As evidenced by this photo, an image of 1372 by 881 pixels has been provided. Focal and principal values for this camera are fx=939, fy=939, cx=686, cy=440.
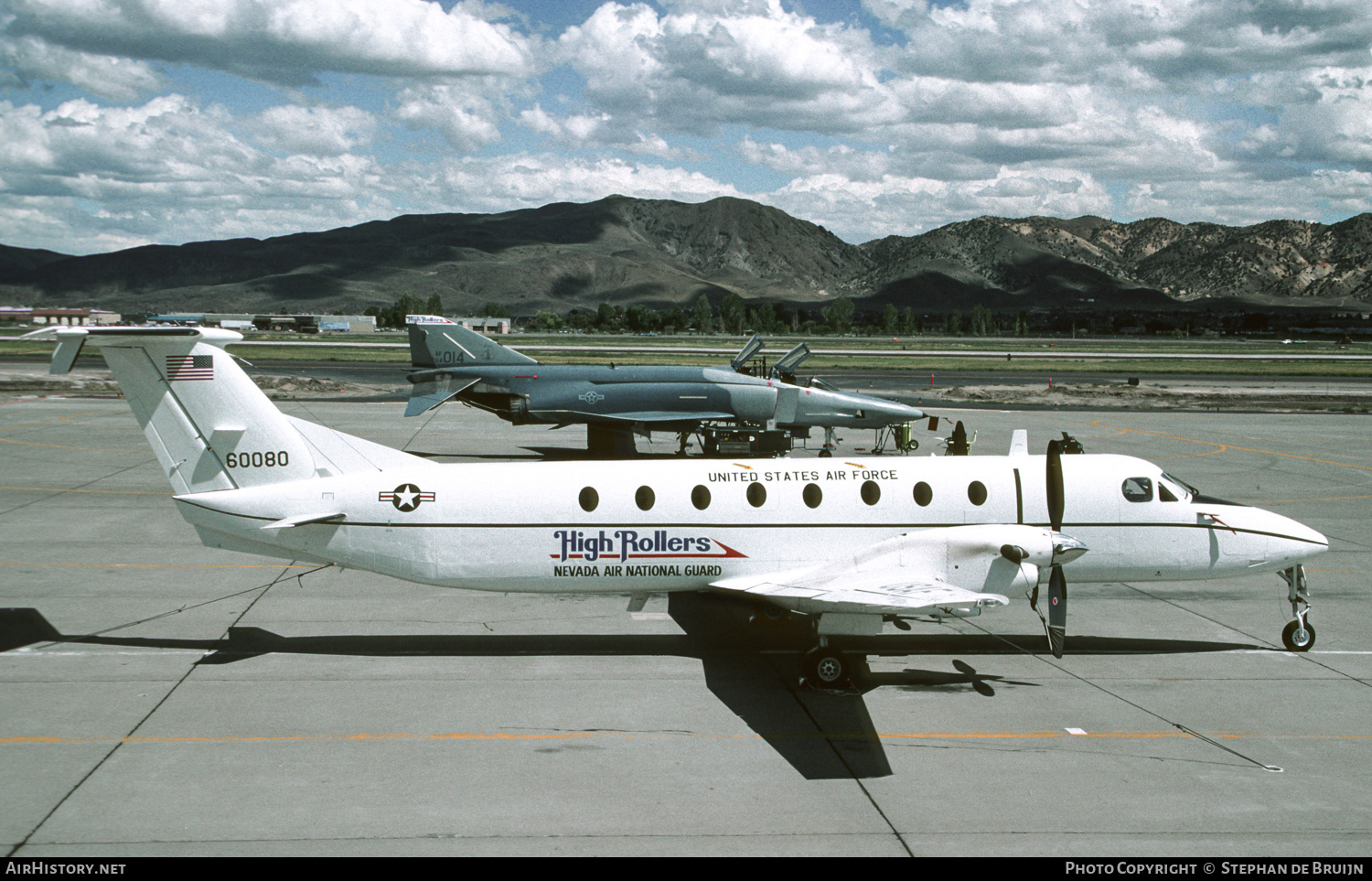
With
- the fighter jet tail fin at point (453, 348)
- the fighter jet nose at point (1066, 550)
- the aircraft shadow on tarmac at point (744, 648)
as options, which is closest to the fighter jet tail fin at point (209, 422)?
the aircraft shadow on tarmac at point (744, 648)

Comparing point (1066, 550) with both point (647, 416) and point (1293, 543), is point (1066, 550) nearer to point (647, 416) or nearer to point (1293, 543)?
point (1293, 543)

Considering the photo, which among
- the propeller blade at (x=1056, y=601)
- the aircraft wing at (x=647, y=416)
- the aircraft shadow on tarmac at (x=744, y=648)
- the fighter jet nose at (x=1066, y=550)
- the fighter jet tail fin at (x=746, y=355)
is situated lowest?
the aircraft shadow on tarmac at (x=744, y=648)

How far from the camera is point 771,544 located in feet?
47.0

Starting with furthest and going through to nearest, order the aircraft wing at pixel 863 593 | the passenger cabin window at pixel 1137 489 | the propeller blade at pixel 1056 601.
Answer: the passenger cabin window at pixel 1137 489 → the propeller blade at pixel 1056 601 → the aircraft wing at pixel 863 593

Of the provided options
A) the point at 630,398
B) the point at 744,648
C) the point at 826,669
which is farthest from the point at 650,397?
the point at 826,669

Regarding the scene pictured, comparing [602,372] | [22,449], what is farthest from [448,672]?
[22,449]

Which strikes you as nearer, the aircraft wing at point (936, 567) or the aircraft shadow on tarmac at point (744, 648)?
the aircraft shadow on tarmac at point (744, 648)

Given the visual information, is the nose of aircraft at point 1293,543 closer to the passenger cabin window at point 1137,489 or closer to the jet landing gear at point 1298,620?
the jet landing gear at point 1298,620

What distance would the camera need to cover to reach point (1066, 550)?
13219 mm

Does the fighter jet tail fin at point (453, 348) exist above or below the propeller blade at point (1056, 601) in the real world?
above

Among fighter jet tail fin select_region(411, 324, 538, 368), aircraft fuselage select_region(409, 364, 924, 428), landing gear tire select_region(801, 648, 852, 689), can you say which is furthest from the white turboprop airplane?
fighter jet tail fin select_region(411, 324, 538, 368)

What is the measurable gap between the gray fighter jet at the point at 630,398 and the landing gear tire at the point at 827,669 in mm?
19576

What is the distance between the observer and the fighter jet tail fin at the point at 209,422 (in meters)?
13.7

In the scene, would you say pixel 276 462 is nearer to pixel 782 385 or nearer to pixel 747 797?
pixel 747 797
